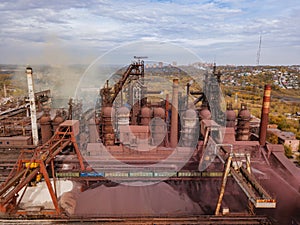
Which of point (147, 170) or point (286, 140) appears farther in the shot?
A: point (286, 140)

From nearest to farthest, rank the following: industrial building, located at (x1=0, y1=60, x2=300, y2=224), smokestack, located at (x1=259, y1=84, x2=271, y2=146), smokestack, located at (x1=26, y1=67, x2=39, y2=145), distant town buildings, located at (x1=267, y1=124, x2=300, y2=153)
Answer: industrial building, located at (x1=0, y1=60, x2=300, y2=224)
smokestack, located at (x1=259, y1=84, x2=271, y2=146)
smokestack, located at (x1=26, y1=67, x2=39, y2=145)
distant town buildings, located at (x1=267, y1=124, x2=300, y2=153)

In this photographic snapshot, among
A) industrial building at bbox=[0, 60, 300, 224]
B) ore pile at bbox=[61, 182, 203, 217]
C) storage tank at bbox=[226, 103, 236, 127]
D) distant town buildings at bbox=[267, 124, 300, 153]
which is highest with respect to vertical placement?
storage tank at bbox=[226, 103, 236, 127]

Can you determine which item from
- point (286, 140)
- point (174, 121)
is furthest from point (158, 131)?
point (286, 140)

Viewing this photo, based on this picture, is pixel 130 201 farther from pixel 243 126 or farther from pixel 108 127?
pixel 243 126

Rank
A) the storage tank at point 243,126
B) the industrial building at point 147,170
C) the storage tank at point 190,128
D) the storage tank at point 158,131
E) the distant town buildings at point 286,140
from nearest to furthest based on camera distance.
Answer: the industrial building at point 147,170, the storage tank at point 190,128, the storage tank at point 158,131, the storage tank at point 243,126, the distant town buildings at point 286,140

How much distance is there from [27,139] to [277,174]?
16134mm

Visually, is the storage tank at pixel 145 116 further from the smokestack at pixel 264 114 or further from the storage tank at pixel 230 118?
the smokestack at pixel 264 114

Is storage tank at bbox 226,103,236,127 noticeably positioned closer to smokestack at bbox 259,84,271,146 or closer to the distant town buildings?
smokestack at bbox 259,84,271,146

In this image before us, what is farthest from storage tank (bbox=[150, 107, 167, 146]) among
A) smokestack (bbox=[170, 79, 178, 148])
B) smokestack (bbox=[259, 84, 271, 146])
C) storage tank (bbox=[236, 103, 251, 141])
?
smokestack (bbox=[259, 84, 271, 146])

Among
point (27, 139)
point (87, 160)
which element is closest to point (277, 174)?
point (87, 160)

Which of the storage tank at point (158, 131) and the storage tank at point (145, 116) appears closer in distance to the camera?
the storage tank at point (158, 131)

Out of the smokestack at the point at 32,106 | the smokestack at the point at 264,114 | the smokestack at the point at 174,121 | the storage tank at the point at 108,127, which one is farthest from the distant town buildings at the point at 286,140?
the smokestack at the point at 32,106

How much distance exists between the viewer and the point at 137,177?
12.5 meters

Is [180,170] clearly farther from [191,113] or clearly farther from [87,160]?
[87,160]
